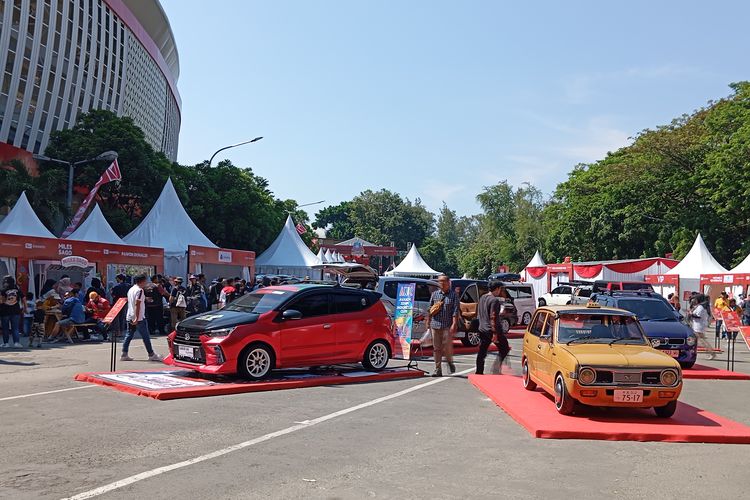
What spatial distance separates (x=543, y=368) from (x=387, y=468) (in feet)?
15.2

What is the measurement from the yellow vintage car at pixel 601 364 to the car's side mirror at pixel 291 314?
4048 millimetres

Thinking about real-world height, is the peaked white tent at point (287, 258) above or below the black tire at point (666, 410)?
above

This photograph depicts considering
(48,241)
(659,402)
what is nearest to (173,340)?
(659,402)

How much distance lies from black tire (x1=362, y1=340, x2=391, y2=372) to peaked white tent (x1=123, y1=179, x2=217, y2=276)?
18.6 meters

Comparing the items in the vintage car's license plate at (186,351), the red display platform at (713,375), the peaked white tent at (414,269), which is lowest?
the red display platform at (713,375)

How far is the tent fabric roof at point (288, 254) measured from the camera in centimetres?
4153

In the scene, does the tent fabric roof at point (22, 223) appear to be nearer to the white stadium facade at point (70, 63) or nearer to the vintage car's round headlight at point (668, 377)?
the white stadium facade at point (70, 63)

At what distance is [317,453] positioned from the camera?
738 cm

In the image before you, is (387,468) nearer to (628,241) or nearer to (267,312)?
(267,312)

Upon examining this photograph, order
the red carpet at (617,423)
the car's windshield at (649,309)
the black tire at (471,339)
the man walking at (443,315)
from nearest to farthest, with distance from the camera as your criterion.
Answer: the red carpet at (617,423)
the man walking at (443,315)
the car's windshield at (649,309)
the black tire at (471,339)

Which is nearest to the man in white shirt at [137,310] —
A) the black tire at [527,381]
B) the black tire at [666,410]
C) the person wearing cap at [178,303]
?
the person wearing cap at [178,303]

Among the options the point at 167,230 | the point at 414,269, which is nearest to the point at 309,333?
the point at 167,230

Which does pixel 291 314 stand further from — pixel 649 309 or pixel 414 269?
pixel 414 269

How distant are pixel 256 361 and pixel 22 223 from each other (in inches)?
663
